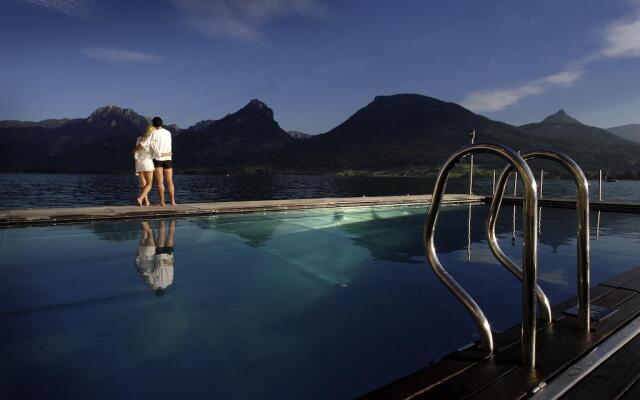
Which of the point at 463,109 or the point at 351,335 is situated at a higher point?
the point at 463,109

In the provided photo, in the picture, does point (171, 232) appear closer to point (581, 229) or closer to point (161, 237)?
point (161, 237)

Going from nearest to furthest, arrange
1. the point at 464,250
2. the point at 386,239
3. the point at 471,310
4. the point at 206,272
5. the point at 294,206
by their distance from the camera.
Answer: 1. the point at 471,310
2. the point at 206,272
3. the point at 464,250
4. the point at 386,239
5. the point at 294,206

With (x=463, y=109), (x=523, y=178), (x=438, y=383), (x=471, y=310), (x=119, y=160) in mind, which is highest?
(x=463, y=109)

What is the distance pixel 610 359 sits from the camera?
175 centimetres

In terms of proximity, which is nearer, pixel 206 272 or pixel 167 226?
pixel 206 272

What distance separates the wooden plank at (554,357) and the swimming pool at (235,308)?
0.61 meters

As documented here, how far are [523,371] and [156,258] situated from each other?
4.09 m

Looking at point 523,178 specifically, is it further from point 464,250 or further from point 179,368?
point 464,250

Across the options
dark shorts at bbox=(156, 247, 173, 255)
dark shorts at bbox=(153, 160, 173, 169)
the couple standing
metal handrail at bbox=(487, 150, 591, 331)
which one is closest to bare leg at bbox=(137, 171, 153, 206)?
the couple standing

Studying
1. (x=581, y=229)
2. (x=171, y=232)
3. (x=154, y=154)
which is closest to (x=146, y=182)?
(x=154, y=154)

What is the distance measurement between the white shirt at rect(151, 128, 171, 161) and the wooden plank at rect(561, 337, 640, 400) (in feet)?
27.3

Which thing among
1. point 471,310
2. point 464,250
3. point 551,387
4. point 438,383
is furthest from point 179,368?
point 464,250

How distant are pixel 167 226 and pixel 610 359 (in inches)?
257

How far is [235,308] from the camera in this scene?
115 inches
